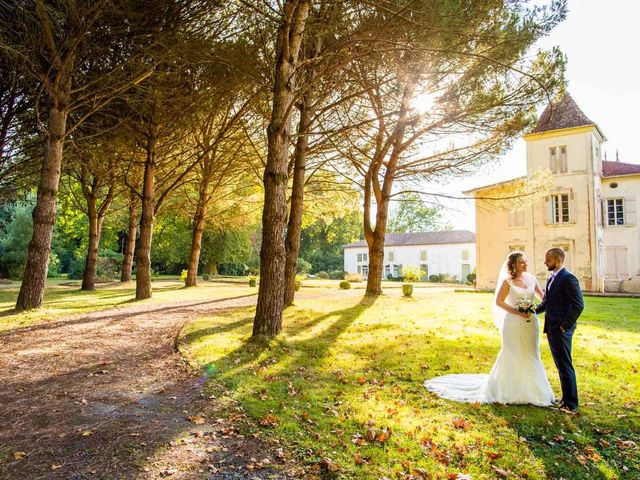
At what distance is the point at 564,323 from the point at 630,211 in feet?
79.7

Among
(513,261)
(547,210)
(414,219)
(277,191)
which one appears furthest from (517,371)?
(414,219)

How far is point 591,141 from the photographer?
21844mm

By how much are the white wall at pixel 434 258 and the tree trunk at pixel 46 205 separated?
42722 millimetres

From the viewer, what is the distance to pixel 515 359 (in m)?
4.78

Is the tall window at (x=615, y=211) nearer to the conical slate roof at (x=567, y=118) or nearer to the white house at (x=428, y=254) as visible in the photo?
the conical slate roof at (x=567, y=118)

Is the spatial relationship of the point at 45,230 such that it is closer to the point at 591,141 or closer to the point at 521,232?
the point at 521,232

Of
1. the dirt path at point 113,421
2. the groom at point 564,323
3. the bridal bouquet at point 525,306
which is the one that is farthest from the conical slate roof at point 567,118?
the dirt path at point 113,421

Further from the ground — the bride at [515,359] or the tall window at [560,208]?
the tall window at [560,208]

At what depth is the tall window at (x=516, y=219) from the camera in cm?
2323

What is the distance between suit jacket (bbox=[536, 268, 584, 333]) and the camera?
4500mm

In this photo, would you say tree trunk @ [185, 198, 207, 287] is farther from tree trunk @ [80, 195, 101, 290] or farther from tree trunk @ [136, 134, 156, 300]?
tree trunk @ [136, 134, 156, 300]

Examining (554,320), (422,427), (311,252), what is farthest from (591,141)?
(311,252)

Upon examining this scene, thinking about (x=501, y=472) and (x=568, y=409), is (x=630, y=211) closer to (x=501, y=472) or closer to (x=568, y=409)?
(x=568, y=409)

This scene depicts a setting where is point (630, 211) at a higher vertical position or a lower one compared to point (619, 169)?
lower
